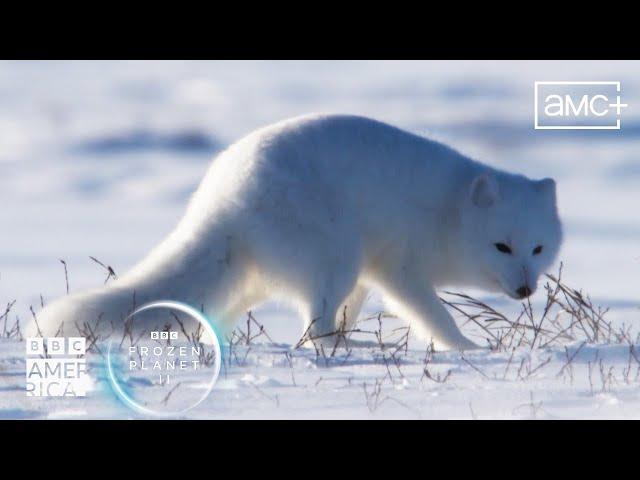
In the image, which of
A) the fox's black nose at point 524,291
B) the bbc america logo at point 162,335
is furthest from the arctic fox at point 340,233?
the bbc america logo at point 162,335

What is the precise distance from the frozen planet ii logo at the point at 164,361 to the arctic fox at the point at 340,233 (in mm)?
75

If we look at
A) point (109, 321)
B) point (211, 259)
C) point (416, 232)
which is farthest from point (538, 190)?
point (109, 321)

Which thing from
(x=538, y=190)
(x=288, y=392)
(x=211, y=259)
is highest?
(x=538, y=190)

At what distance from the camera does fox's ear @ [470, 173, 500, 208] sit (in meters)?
5.88

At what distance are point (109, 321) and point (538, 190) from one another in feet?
7.85

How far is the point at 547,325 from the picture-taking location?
19.1 ft

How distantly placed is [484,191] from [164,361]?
7.16 feet

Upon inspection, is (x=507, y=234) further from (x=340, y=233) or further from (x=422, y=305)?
(x=340, y=233)

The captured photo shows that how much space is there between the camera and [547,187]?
6102 millimetres

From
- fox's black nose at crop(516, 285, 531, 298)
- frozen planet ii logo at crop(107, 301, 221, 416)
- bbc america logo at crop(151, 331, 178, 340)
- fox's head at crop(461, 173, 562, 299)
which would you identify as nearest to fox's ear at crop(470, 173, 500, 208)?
fox's head at crop(461, 173, 562, 299)

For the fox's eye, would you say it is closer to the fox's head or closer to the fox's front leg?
the fox's head

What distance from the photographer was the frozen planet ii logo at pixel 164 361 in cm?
386

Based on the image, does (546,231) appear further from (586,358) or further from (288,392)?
(288,392)

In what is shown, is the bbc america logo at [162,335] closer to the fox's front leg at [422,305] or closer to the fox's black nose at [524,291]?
the fox's front leg at [422,305]
